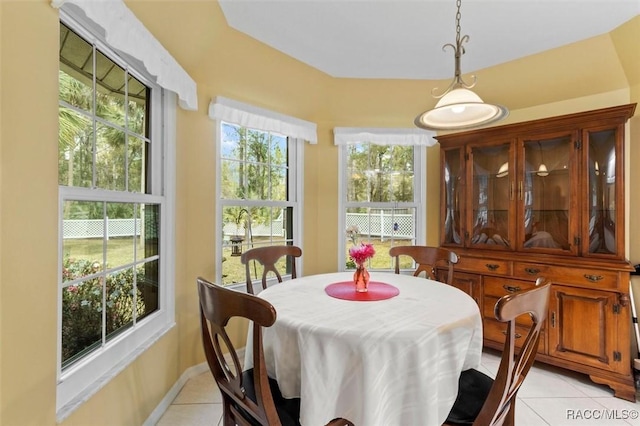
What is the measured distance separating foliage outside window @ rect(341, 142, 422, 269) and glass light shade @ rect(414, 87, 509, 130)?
1.32 metres

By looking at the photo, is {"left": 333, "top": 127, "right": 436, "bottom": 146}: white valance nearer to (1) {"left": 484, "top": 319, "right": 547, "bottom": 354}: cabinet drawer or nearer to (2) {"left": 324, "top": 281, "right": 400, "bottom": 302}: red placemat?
(2) {"left": 324, "top": 281, "right": 400, "bottom": 302}: red placemat

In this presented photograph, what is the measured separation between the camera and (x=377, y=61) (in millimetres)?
2691

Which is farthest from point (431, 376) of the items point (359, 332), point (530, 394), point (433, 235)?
point (433, 235)

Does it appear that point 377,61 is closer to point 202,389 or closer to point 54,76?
point 54,76

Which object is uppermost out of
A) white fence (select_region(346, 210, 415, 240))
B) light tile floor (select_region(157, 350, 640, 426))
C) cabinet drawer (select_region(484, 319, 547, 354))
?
white fence (select_region(346, 210, 415, 240))

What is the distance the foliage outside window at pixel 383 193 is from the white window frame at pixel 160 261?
5.58 ft

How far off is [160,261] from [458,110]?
6.81 ft

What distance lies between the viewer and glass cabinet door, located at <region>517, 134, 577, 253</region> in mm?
2326

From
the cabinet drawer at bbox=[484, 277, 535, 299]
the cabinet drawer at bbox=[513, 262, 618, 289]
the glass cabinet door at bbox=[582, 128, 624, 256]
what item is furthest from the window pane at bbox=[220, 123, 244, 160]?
the glass cabinet door at bbox=[582, 128, 624, 256]

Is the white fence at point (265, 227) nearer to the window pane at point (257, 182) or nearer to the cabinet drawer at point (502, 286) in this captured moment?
the window pane at point (257, 182)

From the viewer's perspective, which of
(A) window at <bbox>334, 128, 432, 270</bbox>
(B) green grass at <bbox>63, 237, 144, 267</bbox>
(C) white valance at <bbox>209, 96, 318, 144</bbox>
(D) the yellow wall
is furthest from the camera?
(A) window at <bbox>334, 128, 432, 270</bbox>

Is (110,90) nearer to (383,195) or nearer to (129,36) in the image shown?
(129,36)

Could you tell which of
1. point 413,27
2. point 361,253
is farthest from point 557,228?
point 413,27

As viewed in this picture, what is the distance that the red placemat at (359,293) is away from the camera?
157 cm
